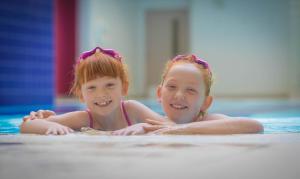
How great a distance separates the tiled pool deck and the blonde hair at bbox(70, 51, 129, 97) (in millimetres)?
610

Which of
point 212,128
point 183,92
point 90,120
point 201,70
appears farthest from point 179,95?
point 90,120

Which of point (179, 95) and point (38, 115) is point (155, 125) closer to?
point (179, 95)

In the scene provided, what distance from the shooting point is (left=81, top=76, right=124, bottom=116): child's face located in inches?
93.0

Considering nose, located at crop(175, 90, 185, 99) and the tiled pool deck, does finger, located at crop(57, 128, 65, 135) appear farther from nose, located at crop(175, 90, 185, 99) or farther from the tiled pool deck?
nose, located at crop(175, 90, 185, 99)

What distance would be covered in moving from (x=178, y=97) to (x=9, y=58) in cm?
576

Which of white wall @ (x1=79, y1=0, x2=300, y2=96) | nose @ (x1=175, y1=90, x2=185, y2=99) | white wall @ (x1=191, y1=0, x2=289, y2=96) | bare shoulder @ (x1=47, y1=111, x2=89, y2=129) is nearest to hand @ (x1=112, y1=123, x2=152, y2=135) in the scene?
nose @ (x1=175, y1=90, x2=185, y2=99)

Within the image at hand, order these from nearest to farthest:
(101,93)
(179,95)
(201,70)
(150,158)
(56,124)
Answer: (150,158) → (56,124) → (101,93) → (179,95) → (201,70)

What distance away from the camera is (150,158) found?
138 centimetres

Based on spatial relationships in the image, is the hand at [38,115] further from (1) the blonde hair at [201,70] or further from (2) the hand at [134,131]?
(1) the blonde hair at [201,70]

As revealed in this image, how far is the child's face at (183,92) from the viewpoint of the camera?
8.14ft

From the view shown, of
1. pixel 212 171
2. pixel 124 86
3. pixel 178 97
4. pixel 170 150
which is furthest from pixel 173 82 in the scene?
pixel 212 171

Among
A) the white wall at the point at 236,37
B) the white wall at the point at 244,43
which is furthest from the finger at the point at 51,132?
the white wall at the point at 244,43

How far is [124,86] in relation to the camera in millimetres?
2504

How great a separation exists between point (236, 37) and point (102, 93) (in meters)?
10.5
